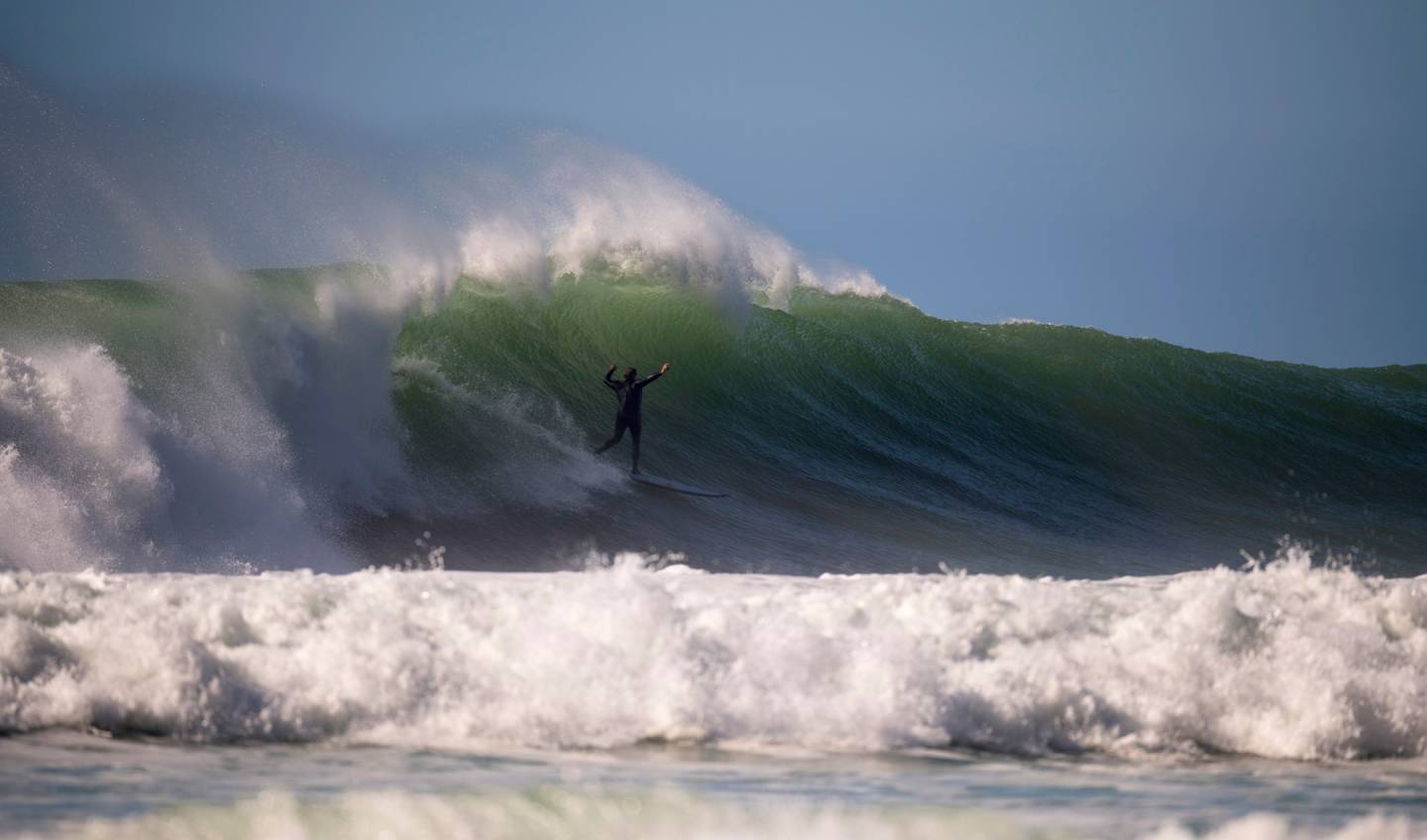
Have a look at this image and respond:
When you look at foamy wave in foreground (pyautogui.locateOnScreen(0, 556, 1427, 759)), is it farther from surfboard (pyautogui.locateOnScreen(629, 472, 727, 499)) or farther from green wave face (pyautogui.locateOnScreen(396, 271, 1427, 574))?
surfboard (pyautogui.locateOnScreen(629, 472, 727, 499))

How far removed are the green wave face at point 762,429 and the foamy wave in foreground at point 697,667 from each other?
427cm

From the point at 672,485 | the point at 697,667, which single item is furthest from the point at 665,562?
the point at 697,667

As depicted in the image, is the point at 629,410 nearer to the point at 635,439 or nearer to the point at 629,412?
the point at 629,412

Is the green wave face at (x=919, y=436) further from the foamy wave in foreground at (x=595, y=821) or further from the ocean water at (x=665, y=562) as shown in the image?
the foamy wave in foreground at (x=595, y=821)

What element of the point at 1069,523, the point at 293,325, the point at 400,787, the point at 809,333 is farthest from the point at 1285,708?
the point at 809,333

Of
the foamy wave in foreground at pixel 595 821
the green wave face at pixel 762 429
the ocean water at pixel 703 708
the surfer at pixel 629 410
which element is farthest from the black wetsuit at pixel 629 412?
the foamy wave in foreground at pixel 595 821

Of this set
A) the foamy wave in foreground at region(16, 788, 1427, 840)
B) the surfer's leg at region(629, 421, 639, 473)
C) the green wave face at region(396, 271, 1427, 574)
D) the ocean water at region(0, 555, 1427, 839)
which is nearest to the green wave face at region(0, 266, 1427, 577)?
the green wave face at region(396, 271, 1427, 574)

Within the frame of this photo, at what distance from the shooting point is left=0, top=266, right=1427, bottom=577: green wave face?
Answer: 32.5 ft

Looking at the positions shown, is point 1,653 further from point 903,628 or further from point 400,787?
point 903,628

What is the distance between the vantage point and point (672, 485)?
11797 mm

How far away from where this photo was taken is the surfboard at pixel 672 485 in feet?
38.3

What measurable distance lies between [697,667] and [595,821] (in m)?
1.04

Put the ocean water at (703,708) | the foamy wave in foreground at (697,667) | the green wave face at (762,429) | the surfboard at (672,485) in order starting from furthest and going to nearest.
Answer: the surfboard at (672,485) < the green wave face at (762,429) < the foamy wave in foreground at (697,667) < the ocean water at (703,708)

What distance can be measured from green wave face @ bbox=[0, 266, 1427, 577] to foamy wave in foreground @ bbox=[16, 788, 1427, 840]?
5.53 metres
